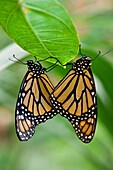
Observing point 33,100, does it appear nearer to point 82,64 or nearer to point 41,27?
point 82,64

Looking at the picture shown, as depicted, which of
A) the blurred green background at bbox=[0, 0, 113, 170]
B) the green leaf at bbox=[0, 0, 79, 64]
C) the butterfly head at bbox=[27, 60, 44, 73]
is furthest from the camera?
the blurred green background at bbox=[0, 0, 113, 170]

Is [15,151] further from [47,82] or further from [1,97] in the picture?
[47,82]

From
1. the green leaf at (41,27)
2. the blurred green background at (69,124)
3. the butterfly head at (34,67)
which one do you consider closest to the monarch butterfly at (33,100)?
the butterfly head at (34,67)

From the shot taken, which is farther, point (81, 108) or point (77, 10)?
point (77, 10)

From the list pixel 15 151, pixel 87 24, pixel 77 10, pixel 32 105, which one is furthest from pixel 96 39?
pixel 32 105

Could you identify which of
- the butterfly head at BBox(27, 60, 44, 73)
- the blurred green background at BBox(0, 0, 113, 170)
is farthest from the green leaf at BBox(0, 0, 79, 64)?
the blurred green background at BBox(0, 0, 113, 170)

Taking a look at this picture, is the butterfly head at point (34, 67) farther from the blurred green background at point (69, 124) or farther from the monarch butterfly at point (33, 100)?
the blurred green background at point (69, 124)

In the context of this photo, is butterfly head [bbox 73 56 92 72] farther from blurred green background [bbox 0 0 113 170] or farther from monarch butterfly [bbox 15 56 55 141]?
blurred green background [bbox 0 0 113 170]
